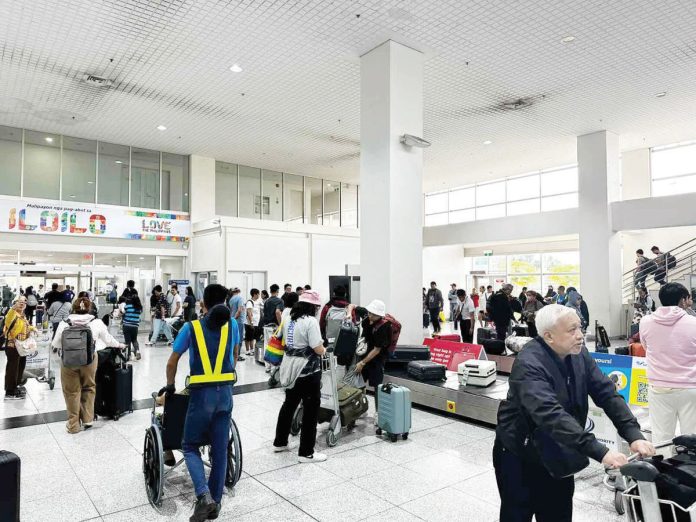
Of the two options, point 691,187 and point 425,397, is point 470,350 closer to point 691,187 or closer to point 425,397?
point 425,397

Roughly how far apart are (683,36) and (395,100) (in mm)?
5432

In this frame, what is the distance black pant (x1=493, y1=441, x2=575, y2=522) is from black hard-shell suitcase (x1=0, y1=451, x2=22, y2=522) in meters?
2.17

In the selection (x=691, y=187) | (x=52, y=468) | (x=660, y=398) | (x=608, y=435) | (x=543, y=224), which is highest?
(x=691, y=187)

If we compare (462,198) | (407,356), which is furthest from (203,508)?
(462,198)

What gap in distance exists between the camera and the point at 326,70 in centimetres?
1009

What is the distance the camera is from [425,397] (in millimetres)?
6441

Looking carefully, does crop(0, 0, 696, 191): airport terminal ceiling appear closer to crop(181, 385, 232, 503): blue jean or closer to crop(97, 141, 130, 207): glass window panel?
crop(97, 141, 130, 207): glass window panel

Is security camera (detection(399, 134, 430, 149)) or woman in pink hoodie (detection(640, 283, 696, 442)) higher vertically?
security camera (detection(399, 134, 430, 149))

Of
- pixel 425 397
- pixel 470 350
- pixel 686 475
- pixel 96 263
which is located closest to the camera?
pixel 686 475

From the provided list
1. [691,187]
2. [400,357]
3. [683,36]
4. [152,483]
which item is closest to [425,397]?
[400,357]

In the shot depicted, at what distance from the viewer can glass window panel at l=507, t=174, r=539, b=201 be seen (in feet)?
69.1

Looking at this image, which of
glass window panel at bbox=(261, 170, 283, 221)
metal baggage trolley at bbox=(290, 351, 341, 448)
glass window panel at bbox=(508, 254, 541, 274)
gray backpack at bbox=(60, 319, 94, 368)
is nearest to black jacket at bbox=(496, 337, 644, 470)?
metal baggage trolley at bbox=(290, 351, 341, 448)

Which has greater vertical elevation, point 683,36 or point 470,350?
point 683,36

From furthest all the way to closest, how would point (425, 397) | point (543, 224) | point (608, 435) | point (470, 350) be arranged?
1. point (543, 224)
2. point (470, 350)
3. point (425, 397)
4. point (608, 435)
